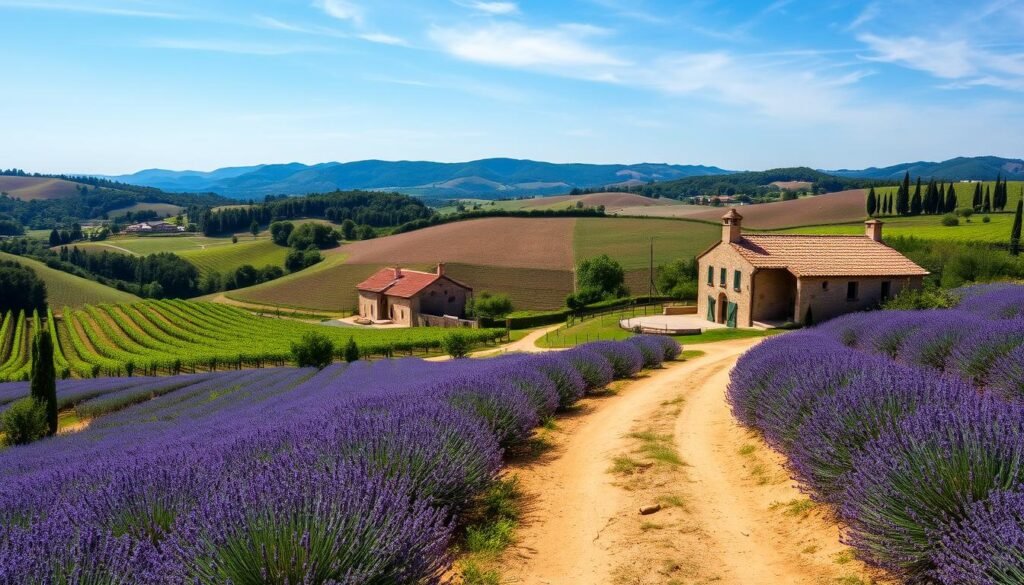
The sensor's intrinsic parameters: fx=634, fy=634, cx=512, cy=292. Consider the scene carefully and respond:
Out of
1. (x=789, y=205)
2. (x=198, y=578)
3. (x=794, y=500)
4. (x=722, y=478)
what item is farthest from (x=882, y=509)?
(x=789, y=205)

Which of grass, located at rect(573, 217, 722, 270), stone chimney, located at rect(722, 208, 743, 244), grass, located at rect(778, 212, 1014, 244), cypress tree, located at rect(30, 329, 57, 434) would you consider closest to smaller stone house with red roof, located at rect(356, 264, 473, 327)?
grass, located at rect(573, 217, 722, 270)

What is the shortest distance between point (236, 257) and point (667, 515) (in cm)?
12700

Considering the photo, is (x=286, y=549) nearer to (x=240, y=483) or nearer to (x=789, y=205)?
(x=240, y=483)

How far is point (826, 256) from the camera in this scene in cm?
3447

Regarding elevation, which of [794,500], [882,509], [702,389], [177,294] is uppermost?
[882,509]

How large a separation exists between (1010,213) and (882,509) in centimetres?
9876

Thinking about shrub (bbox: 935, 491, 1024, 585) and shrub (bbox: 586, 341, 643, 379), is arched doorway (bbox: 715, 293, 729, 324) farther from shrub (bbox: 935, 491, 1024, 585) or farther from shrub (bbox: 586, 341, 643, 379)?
shrub (bbox: 935, 491, 1024, 585)

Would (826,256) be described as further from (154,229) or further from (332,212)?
(154,229)

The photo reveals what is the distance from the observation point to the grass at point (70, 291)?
287 ft

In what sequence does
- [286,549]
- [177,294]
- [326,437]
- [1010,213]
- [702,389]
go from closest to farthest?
[286,549]
[326,437]
[702,389]
[1010,213]
[177,294]

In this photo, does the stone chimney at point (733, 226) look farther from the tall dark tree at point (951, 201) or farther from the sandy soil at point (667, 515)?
the tall dark tree at point (951, 201)

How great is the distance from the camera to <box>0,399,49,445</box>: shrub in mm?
17109

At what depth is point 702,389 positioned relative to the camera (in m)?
14.6

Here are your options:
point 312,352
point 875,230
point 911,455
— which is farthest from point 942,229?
point 911,455
